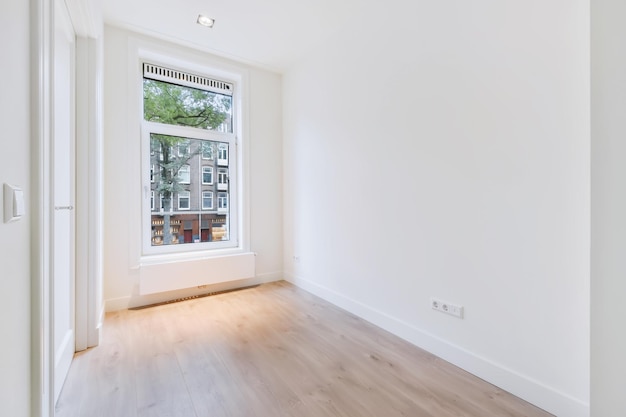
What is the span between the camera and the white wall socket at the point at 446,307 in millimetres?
1965

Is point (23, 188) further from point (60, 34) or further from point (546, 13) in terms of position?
point (546, 13)

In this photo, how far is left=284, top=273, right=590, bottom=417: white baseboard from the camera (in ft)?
4.89

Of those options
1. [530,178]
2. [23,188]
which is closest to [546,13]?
[530,178]

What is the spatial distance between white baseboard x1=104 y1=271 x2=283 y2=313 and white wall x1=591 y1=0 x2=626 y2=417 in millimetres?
3210

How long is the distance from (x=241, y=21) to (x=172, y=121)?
1.36 m

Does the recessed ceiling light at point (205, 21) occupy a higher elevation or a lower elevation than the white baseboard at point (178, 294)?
higher

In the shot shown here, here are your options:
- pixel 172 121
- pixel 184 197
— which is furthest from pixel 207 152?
pixel 184 197

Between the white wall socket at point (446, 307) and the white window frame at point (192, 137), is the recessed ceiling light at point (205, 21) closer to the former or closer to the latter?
the white window frame at point (192, 137)

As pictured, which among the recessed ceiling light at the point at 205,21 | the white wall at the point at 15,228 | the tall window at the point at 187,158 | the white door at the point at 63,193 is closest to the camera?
the white wall at the point at 15,228

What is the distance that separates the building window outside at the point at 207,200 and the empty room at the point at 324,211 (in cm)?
6

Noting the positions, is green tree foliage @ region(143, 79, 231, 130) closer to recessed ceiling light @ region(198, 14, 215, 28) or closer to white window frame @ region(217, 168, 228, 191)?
white window frame @ region(217, 168, 228, 191)

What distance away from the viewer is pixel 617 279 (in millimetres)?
1107

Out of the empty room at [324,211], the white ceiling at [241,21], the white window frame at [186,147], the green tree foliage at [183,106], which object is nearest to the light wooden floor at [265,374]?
the empty room at [324,211]

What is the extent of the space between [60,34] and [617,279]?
116 inches
